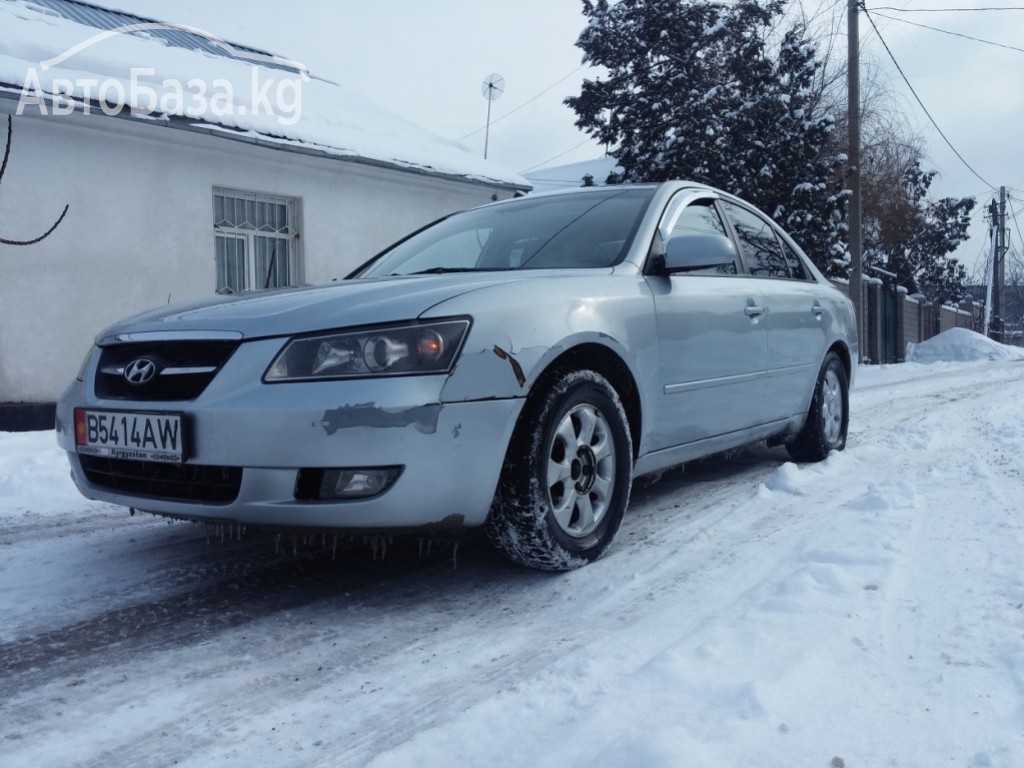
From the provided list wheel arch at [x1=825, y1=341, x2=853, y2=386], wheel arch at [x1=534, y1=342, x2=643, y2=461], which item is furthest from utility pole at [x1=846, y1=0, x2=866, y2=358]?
wheel arch at [x1=534, y1=342, x2=643, y2=461]

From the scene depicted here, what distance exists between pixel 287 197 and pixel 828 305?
663 cm

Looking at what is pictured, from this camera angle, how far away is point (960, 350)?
20.6 m

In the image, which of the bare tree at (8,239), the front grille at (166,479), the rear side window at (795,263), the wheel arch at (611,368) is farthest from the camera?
the bare tree at (8,239)

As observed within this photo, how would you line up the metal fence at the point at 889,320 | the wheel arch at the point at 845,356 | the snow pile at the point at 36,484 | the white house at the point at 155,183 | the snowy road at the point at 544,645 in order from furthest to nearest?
the metal fence at the point at 889,320
the white house at the point at 155,183
the wheel arch at the point at 845,356
the snow pile at the point at 36,484
the snowy road at the point at 544,645

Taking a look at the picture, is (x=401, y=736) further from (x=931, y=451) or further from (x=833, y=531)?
(x=931, y=451)

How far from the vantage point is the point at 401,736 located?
1.97 metres

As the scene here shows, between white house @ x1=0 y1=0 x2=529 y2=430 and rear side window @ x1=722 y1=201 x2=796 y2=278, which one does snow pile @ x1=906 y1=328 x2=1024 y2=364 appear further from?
rear side window @ x1=722 y1=201 x2=796 y2=278

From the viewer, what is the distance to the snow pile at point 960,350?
20109 millimetres

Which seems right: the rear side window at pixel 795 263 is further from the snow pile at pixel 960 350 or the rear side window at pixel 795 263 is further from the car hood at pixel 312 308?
the snow pile at pixel 960 350

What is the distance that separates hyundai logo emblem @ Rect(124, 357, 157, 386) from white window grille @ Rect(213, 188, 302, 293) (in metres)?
6.56

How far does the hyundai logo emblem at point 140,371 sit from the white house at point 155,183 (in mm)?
5483

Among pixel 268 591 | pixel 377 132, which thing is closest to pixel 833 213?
pixel 377 132

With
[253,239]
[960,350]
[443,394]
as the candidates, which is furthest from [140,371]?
[960,350]

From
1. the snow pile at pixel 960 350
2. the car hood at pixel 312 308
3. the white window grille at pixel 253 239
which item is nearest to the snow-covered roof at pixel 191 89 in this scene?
the white window grille at pixel 253 239
